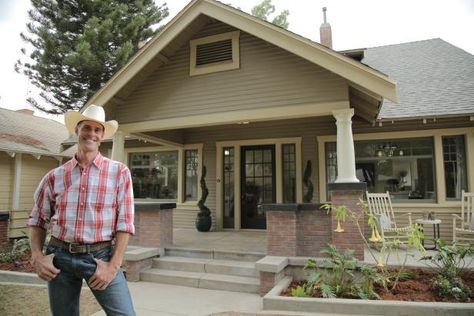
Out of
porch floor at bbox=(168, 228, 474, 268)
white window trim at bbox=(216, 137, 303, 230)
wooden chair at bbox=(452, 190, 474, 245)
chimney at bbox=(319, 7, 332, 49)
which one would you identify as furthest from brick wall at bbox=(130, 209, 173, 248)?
chimney at bbox=(319, 7, 332, 49)

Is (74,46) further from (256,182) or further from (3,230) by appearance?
(256,182)

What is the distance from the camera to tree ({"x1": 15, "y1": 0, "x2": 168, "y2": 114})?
38.9ft

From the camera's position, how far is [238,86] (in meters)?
5.67

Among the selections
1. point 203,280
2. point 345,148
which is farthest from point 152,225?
point 345,148

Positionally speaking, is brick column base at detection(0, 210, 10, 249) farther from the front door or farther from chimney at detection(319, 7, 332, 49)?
chimney at detection(319, 7, 332, 49)

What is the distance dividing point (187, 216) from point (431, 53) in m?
8.08

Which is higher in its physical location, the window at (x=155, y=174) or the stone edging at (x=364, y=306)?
the window at (x=155, y=174)

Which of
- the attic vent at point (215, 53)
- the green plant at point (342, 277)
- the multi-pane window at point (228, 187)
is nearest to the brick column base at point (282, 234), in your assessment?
the green plant at point (342, 277)

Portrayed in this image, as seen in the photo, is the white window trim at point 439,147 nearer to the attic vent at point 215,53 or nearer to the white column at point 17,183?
the attic vent at point 215,53

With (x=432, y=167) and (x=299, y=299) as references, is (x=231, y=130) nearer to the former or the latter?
(x=432, y=167)

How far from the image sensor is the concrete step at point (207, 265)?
4.81 meters

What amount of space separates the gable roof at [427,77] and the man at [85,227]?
5951 millimetres

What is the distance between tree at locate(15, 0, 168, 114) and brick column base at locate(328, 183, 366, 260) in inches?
404

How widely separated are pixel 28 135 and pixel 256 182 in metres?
8.72
